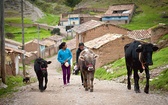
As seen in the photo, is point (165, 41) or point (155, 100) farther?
point (165, 41)

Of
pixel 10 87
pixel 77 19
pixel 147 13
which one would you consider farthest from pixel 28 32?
pixel 10 87

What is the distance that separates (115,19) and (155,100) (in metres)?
70.7

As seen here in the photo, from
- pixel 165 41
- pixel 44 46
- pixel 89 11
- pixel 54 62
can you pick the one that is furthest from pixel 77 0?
pixel 165 41

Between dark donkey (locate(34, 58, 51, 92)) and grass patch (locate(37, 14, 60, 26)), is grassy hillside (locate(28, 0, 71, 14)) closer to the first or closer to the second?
grass patch (locate(37, 14, 60, 26))

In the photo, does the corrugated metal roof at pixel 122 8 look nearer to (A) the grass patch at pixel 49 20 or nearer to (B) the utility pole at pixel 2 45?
(A) the grass patch at pixel 49 20

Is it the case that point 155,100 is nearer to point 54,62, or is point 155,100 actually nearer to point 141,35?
point 141,35

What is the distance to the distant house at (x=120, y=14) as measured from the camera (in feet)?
253

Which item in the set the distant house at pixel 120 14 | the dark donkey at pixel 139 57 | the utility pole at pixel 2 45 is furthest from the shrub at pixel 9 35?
the dark donkey at pixel 139 57

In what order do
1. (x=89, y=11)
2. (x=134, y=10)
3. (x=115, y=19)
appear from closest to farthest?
(x=115, y=19) < (x=134, y=10) < (x=89, y=11)

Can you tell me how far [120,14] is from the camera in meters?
78.8

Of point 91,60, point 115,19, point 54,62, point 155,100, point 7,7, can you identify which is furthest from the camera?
point 7,7

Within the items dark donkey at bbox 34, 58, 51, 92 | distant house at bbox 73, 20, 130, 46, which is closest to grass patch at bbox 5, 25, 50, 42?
distant house at bbox 73, 20, 130, 46

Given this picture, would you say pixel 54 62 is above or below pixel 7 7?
below

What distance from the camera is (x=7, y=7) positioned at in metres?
119
